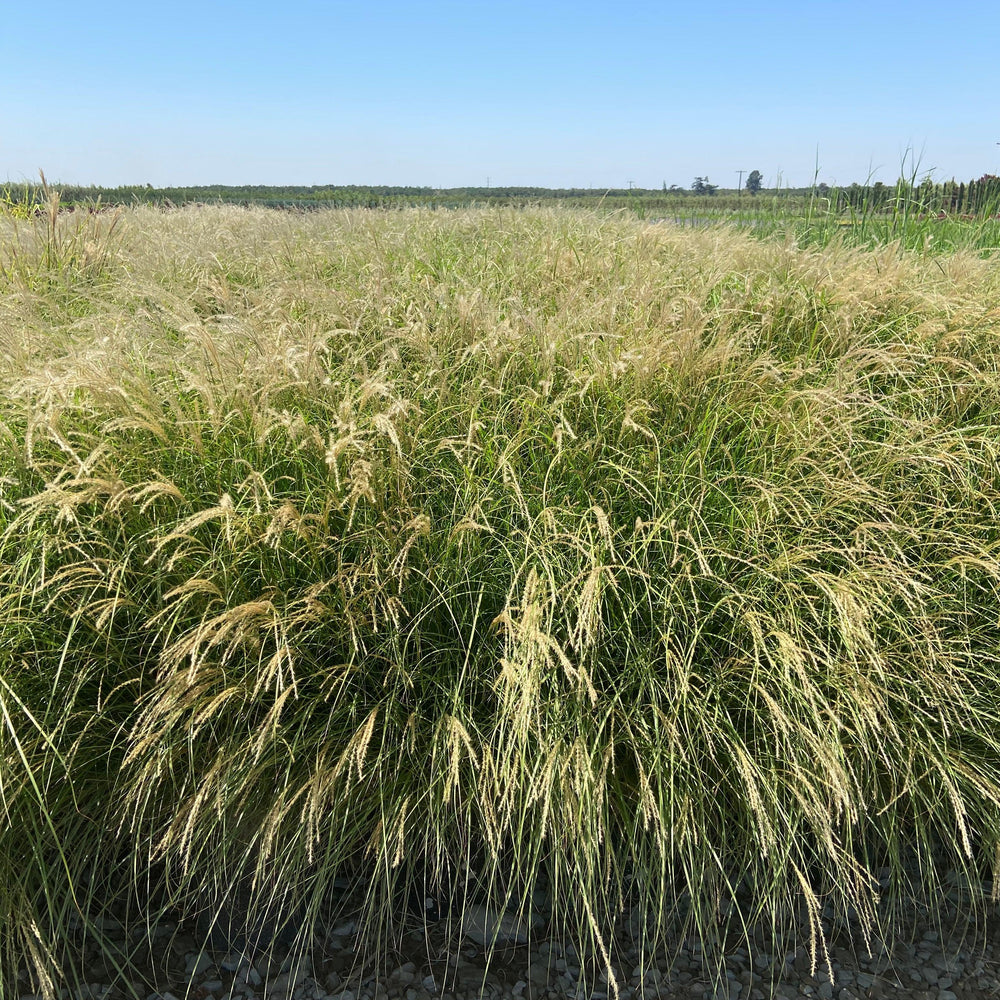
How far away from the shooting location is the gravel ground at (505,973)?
1.91 metres

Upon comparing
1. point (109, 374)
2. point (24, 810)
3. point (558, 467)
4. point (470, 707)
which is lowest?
point (24, 810)

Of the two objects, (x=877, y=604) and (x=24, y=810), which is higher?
(x=877, y=604)

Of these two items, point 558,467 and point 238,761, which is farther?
point 558,467

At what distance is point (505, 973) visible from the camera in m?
1.97

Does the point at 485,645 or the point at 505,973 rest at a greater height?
the point at 485,645

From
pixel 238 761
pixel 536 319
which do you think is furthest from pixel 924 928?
pixel 536 319

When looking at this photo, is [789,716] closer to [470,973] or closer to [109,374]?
[470,973]

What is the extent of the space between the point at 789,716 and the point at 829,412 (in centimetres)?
101

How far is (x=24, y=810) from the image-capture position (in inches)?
75.4

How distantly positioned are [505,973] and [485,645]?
80 cm

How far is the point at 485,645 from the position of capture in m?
2.05

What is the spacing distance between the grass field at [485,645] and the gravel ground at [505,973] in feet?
0.29

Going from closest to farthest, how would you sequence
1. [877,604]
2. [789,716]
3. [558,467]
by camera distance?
[789,716], [877,604], [558,467]

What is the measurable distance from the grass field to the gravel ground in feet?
0.29
